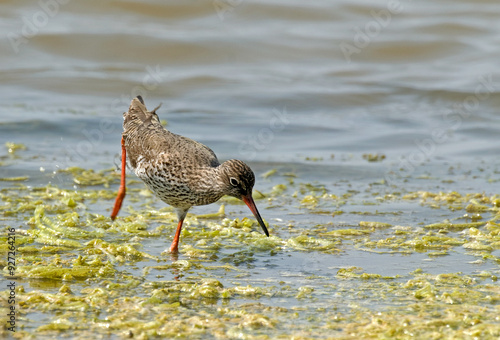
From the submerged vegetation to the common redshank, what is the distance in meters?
0.43

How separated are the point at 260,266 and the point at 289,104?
8.24 m

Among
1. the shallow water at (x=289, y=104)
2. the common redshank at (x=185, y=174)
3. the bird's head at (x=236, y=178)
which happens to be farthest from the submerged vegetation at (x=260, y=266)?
the bird's head at (x=236, y=178)

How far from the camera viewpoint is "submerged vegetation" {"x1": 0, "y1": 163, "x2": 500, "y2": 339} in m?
4.70

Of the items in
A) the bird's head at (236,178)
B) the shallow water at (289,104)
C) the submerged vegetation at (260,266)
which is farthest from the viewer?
the shallow water at (289,104)

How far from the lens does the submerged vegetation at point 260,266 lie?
470 centimetres

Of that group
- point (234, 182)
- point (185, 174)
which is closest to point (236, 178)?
point (234, 182)

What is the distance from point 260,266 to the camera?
613 cm

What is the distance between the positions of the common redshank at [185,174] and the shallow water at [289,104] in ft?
1.48

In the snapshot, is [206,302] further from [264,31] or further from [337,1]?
[337,1]

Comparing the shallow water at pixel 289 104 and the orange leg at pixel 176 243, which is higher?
the shallow water at pixel 289 104

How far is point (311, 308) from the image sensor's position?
5055mm

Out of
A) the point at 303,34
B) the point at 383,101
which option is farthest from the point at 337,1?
the point at 383,101

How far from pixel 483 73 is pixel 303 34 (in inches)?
170

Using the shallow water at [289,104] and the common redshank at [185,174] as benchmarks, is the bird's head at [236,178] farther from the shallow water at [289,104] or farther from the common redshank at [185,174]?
the shallow water at [289,104]
